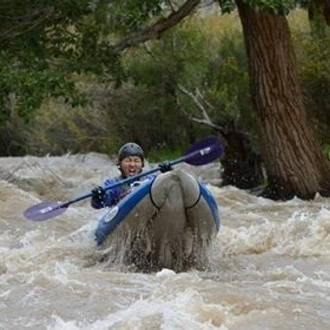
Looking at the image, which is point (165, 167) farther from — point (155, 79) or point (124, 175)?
point (155, 79)

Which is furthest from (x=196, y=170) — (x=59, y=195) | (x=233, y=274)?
(x=233, y=274)

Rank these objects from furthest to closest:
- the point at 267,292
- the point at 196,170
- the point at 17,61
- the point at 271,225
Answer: the point at 196,170 < the point at 17,61 < the point at 271,225 < the point at 267,292

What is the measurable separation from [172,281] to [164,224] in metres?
0.76

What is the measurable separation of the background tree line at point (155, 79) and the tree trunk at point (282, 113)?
0.06 ft

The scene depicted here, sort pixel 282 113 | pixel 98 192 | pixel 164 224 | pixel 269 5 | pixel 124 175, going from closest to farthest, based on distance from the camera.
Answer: pixel 164 224, pixel 98 192, pixel 124 175, pixel 269 5, pixel 282 113

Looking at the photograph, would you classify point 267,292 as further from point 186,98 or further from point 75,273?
point 186,98

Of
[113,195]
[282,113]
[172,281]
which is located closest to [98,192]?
[113,195]

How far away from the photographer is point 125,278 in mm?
7312

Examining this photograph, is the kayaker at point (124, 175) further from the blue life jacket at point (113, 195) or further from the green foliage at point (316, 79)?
the green foliage at point (316, 79)

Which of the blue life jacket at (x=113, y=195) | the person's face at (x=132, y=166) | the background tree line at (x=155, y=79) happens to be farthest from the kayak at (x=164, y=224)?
the background tree line at (x=155, y=79)

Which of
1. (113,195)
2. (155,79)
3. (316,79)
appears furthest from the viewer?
(155,79)

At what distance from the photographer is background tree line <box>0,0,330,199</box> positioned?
12.4 metres

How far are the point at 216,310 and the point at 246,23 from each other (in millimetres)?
7732

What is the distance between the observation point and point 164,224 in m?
7.68
